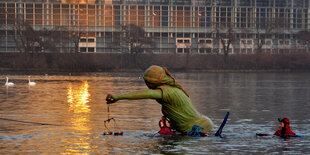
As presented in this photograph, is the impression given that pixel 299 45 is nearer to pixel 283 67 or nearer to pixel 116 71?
pixel 283 67

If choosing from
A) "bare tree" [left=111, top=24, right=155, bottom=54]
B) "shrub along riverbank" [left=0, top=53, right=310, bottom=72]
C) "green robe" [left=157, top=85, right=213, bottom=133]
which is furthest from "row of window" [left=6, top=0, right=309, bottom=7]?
"green robe" [left=157, top=85, right=213, bottom=133]

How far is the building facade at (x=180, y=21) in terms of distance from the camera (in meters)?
130

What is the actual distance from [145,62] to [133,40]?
4.75 m

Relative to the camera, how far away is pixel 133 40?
116062 millimetres

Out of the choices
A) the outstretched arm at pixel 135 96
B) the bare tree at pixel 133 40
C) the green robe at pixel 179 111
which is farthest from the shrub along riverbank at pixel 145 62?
the outstretched arm at pixel 135 96

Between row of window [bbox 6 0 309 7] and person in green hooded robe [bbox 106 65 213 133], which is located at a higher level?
row of window [bbox 6 0 309 7]

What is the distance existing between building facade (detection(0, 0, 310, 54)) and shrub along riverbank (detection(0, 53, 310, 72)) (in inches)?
193

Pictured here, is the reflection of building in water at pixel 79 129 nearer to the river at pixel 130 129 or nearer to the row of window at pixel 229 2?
the river at pixel 130 129

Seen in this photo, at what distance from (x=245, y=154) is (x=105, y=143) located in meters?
4.39

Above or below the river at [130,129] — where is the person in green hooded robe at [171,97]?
above

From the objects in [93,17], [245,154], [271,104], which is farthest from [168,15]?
[245,154]

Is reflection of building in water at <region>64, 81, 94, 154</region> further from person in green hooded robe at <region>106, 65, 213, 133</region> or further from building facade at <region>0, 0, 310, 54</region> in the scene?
building facade at <region>0, 0, 310, 54</region>

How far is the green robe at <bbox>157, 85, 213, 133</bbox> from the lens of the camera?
19.1m

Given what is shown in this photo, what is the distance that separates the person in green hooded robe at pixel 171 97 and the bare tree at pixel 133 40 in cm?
9485
